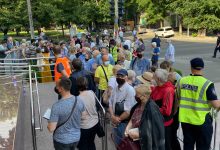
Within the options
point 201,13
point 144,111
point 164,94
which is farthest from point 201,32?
point 144,111

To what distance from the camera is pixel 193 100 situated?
5375 millimetres

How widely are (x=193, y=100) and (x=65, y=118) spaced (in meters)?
1.98

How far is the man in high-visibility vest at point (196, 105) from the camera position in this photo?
17.1 ft

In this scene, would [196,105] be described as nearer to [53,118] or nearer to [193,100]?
[193,100]

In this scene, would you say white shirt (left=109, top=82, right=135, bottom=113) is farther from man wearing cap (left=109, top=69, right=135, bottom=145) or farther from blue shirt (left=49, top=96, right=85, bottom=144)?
blue shirt (left=49, top=96, right=85, bottom=144)

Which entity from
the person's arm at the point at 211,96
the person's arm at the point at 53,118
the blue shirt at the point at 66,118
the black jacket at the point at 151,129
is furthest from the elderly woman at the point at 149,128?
the person's arm at the point at 211,96

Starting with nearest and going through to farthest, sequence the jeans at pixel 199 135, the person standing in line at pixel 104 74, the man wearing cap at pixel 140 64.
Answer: the jeans at pixel 199 135, the person standing in line at pixel 104 74, the man wearing cap at pixel 140 64

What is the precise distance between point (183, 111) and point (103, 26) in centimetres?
6521

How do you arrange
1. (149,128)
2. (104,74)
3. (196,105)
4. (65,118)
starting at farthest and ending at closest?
(104,74) < (196,105) < (65,118) < (149,128)

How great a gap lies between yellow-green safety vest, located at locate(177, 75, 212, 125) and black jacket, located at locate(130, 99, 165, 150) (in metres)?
1.11

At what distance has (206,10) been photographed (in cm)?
4447

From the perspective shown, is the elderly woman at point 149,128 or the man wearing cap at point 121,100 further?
the man wearing cap at point 121,100

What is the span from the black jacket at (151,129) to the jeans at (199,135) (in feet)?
3.86

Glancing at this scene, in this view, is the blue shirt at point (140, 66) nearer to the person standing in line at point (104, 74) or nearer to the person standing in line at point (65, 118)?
the person standing in line at point (104, 74)
